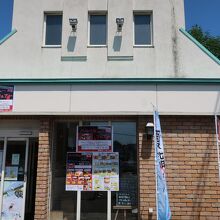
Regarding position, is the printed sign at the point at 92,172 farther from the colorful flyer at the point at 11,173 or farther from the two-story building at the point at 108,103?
the colorful flyer at the point at 11,173

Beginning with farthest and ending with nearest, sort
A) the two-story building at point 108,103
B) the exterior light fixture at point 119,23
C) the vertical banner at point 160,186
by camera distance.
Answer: the exterior light fixture at point 119,23
the two-story building at point 108,103
the vertical banner at point 160,186

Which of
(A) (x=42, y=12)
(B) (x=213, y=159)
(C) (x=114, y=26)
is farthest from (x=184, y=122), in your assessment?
(A) (x=42, y=12)

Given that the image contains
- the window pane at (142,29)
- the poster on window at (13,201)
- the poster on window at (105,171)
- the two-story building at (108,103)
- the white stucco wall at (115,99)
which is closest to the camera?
the two-story building at (108,103)

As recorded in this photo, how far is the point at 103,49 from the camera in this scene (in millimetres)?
9711

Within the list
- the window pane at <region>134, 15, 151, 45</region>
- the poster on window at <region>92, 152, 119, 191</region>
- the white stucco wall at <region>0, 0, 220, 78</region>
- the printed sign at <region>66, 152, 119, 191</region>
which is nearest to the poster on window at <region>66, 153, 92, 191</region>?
the printed sign at <region>66, 152, 119, 191</region>

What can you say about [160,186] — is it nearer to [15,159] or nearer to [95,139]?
[95,139]

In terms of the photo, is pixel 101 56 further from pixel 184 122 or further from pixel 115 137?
pixel 184 122

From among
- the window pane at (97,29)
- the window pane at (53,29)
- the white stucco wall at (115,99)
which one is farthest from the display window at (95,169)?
the window pane at (53,29)

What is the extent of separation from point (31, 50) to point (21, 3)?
68.5 inches

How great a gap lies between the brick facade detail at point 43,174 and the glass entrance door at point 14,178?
841 mm

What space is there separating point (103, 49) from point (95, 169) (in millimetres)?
3658

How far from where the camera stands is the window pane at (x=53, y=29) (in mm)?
10062

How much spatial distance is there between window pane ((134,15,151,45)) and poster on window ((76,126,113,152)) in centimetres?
301

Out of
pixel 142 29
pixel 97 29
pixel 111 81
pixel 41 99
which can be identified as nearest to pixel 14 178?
pixel 41 99
